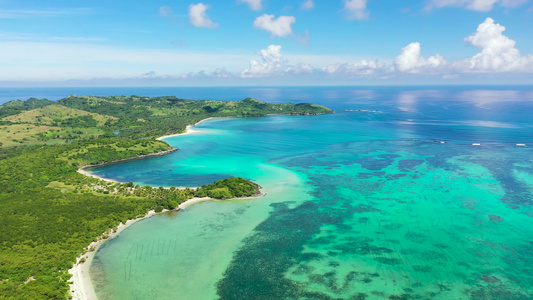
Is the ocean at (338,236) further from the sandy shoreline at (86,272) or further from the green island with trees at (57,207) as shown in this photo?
the green island with trees at (57,207)

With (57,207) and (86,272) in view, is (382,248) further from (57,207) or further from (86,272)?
(57,207)

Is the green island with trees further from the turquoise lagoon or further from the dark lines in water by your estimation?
the dark lines in water

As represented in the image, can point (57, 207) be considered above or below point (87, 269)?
above

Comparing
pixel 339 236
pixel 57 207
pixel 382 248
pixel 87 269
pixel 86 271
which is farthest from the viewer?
pixel 57 207

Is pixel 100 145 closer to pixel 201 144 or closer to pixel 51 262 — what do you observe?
pixel 201 144

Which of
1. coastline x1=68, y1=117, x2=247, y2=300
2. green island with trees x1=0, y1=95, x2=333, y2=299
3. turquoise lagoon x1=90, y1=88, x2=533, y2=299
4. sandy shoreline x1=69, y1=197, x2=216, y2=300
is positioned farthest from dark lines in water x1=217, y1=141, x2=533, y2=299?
green island with trees x1=0, y1=95, x2=333, y2=299

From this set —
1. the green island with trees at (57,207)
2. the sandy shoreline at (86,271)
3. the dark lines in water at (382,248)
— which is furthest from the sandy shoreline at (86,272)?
the dark lines in water at (382,248)

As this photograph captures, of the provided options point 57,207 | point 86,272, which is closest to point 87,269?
point 86,272

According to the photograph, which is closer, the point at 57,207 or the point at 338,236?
the point at 338,236

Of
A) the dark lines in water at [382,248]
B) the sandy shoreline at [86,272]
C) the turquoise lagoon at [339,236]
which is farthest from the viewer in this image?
the turquoise lagoon at [339,236]

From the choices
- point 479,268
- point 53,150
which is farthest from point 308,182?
point 53,150

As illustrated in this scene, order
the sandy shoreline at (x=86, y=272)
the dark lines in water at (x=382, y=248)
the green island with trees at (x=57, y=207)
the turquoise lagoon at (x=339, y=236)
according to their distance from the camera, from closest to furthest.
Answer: the sandy shoreline at (x=86, y=272)
the dark lines in water at (x=382, y=248)
the turquoise lagoon at (x=339, y=236)
the green island with trees at (x=57, y=207)
